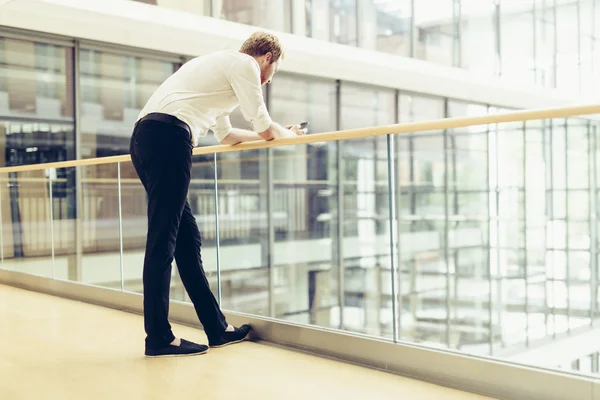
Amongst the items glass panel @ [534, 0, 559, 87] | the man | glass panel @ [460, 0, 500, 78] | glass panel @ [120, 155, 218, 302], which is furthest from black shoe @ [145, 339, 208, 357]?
glass panel @ [534, 0, 559, 87]

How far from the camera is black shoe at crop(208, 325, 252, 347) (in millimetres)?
2424

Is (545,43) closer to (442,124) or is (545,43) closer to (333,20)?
(333,20)

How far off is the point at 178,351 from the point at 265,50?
1095 mm

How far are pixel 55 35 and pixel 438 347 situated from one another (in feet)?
17.8

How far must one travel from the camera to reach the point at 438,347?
1.97 metres

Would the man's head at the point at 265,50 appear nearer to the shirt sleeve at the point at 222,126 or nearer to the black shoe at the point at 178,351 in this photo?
the shirt sleeve at the point at 222,126

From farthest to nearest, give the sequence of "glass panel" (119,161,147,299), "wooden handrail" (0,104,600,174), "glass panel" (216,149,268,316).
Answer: "glass panel" (216,149,268,316) < "glass panel" (119,161,147,299) < "wooden handrail" (0,104,600,174)

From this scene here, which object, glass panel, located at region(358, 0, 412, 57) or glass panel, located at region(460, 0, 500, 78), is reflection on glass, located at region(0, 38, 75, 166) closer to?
glass panel, located at region(358, 0, 412, 57)

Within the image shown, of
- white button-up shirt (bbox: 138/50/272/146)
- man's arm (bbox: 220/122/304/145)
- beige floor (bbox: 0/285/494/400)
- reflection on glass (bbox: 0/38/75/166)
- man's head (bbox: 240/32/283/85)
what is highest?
reflection on glass (bbox: 0/38/75/166)

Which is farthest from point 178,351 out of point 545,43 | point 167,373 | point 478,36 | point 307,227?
point 545,43

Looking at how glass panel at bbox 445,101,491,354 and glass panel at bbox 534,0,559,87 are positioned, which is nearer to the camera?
glass panel at bbox 445,101,491,354

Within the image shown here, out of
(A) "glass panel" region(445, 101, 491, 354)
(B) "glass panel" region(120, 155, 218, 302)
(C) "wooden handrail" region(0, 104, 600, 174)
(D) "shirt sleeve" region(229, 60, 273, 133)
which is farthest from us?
(A) "glass panel" region(445, 101, 491, 354)

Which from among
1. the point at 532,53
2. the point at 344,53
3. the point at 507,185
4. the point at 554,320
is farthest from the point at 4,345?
the point at 532,53

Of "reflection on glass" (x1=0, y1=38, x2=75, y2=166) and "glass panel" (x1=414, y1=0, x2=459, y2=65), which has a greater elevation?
"glass panel" (x1=414, y1=0, x2=459, y2=65)
